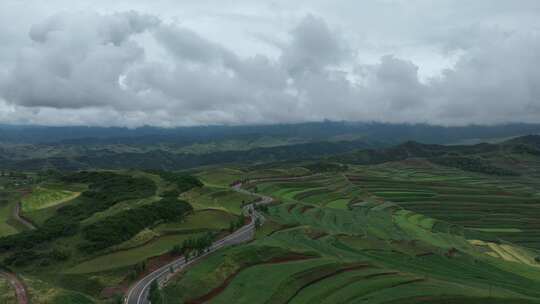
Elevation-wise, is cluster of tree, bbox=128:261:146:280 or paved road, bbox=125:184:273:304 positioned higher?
cluster of tree, bbox=128:261:146:280

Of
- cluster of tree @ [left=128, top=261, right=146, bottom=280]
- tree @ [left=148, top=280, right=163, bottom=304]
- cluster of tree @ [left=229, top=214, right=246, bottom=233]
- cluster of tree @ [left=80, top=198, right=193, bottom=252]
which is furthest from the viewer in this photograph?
cluster of tree @ [left=229, top=214, right=246, bottom=233]

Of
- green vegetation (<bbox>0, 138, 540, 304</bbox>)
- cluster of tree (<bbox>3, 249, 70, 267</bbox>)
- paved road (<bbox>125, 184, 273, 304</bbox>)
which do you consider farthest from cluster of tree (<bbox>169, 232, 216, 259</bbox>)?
cluster of tree (<bbox>3, 249, 70, 267</bbox>)

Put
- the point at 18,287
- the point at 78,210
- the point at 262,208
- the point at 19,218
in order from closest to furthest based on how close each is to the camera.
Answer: the point at 18,287
the point at 19,218
the point at 78,210
the point at 262,208

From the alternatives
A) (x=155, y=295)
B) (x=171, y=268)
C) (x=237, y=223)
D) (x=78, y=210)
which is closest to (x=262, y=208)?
(x=237, y=223)

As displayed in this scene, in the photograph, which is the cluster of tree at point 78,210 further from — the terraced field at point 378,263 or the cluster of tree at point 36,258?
the terraced field at point 378,263

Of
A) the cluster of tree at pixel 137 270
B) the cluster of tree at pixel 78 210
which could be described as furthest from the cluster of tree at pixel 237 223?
the cluster of tree at pixel 78 210

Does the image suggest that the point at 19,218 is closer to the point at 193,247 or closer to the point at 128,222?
the point at 128,222

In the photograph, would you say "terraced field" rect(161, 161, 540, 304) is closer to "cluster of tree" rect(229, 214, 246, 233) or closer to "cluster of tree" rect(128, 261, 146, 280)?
"cluster of tree" rect(229, 214, 246, 233)
